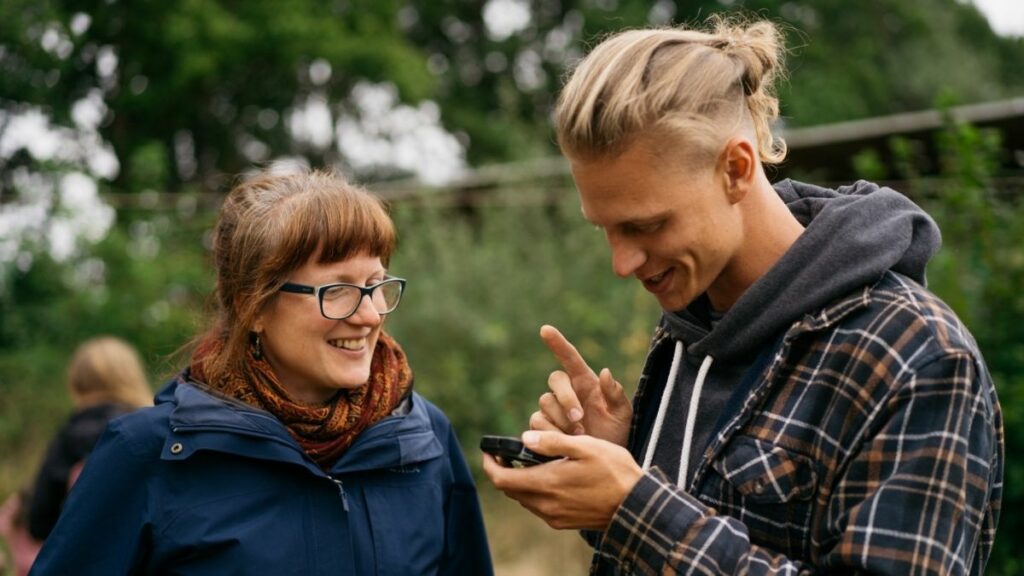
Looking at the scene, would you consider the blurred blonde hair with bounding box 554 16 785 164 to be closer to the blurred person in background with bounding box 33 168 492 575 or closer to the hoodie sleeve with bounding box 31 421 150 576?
the blurred person in background with bounding box 33 168 492 575

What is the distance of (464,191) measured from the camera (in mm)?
10336

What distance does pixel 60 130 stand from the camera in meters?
13.1

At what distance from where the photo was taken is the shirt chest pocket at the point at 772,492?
1731mm

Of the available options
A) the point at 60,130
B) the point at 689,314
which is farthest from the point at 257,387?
the point at 60,130

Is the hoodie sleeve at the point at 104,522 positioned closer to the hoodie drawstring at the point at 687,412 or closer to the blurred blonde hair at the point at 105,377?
the hoodie drawstring at the point at 687,412

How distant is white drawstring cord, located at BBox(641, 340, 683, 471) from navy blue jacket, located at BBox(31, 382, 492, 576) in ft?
1.96

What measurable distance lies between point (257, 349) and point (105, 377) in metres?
2.68

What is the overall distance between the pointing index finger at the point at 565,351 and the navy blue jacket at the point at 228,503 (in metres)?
0.47

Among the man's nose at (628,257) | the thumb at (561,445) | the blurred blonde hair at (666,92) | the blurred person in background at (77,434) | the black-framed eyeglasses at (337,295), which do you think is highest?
the blurred blonde hair at (666,92)

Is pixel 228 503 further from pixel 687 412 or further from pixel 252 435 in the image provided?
pixel 687 412

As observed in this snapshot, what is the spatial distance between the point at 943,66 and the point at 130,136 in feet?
51.2

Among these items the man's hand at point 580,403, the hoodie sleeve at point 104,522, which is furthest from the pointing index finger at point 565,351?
the hoodie sleeve at point 104,522

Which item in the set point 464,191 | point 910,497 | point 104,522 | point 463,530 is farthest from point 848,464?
point 464,191

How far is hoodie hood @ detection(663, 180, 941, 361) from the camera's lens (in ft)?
5.84
